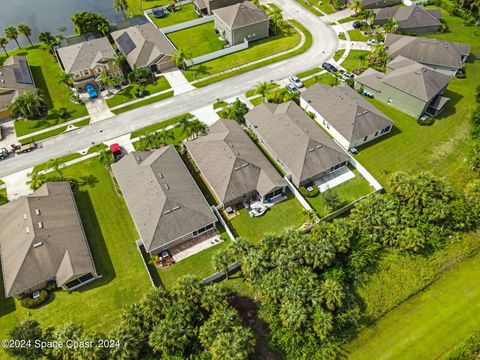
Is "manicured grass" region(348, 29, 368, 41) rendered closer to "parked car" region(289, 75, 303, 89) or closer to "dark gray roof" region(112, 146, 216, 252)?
"parked car" region(289, 75, 303, 89)

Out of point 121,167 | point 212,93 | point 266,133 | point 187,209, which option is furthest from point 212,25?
point 187,209

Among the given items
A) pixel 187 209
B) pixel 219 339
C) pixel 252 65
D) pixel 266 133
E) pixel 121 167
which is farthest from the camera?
pixel 252 65

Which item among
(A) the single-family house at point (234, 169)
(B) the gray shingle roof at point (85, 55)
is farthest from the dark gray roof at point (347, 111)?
(B) the gray shingle roof at point (85, 55)

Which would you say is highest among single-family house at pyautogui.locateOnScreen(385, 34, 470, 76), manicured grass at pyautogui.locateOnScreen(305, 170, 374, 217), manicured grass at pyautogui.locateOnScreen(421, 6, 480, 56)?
manicured grass at pyautogui.locateOnScreen(421, 6, 480, 56)

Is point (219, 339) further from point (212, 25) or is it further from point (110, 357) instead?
point (212, 25)

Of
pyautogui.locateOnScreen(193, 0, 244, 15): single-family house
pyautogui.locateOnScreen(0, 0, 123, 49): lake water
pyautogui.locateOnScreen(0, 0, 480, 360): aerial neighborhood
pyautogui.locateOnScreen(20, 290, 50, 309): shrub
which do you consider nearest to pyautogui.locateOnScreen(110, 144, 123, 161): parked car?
pyautogui.locateOnScreen(0, 0, 480, 360): aerial neighborhood

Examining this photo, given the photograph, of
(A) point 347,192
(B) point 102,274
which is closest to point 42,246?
(B) point 102,274

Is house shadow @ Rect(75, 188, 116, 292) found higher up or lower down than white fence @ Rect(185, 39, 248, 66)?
lower down
